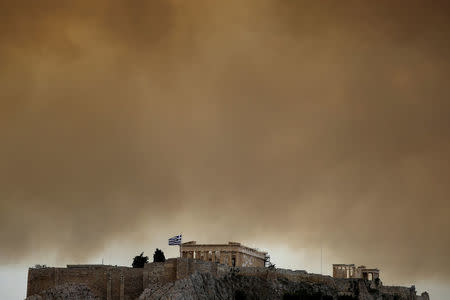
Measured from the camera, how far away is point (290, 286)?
121938mm

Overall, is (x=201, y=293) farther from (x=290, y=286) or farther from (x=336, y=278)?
(x=336, y=278)

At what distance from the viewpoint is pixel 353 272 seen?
140m

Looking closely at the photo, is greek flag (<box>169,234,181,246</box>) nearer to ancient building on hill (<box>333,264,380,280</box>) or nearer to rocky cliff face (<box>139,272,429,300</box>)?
rocky cliff face (<box>139,272,429,300</box>)

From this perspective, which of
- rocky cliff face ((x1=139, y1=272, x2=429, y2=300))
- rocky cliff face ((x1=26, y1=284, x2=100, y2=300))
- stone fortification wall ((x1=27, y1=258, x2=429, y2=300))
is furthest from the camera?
rocky cliff face ((x1=26, y1=284, x2=100, y2=300))

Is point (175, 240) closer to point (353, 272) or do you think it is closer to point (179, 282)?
point (179, 282)

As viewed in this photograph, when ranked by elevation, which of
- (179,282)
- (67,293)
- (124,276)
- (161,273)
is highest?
(161,273)

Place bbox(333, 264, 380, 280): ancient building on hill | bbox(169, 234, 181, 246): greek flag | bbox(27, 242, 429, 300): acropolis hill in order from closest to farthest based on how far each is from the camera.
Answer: bbox(27, 242, 429, 300): acropolis hill
bbox(169, 234, 181, 246): greek flag
bbox(333, 264, 380, 280): ancient building on hill

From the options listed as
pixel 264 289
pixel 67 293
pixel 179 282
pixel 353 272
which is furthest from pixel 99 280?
pixel 353 272

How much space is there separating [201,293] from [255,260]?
23769 millimetres

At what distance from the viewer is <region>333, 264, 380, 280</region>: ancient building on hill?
138750 mm

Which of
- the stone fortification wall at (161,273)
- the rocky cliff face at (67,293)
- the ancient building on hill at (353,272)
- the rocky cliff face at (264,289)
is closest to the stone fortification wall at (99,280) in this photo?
the rocky cliff face at (67,293)

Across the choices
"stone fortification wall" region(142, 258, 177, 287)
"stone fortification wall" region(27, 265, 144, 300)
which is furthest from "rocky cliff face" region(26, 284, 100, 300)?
"stone fortification wall" region(142, 258, 177, 287)

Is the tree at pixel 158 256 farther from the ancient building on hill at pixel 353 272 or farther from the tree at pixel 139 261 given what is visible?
the ancient building on hill at pixel 353 272

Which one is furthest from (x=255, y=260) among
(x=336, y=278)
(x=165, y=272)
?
(x=165, y=272)
